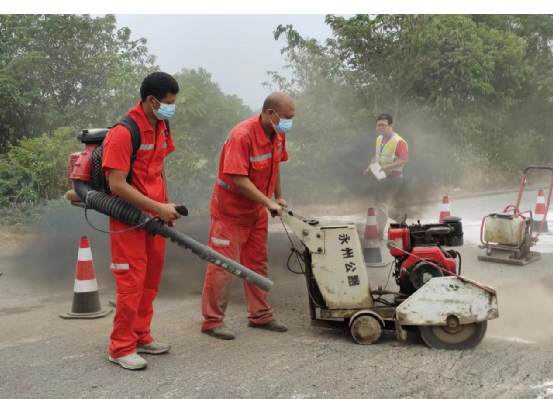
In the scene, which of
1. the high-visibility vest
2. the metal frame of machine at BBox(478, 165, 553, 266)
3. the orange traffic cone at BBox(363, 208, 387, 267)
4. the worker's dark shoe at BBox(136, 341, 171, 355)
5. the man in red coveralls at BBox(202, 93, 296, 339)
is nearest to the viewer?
the worker's dark shoe at BBox(136, 341, 171, 355)

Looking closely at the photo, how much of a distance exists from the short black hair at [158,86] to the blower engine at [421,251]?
1.82m

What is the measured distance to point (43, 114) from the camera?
36.8 feet

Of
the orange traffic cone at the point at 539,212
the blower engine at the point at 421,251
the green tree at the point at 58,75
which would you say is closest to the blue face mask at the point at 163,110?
the blower engine at the point at 421,251

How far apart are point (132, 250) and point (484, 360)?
224 centimetres

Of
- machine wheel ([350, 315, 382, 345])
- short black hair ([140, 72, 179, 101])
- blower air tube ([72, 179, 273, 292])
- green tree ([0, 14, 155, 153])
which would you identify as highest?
green tree ([0, 14, 155, 153])

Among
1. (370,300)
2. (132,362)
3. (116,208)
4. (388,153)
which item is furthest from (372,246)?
(116,208)

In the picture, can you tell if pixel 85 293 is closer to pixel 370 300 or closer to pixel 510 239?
pixel 370 300

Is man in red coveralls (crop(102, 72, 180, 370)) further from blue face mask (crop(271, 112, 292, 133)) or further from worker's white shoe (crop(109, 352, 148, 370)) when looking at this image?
blue face mask (crop(271, 112, 292, 133))

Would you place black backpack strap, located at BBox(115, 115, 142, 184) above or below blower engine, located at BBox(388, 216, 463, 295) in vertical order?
above

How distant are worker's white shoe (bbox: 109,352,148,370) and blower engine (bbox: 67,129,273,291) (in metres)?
0.72

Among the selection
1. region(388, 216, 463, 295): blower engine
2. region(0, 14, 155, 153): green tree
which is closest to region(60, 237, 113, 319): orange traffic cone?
region(388, 216, 463, 295): blower engine

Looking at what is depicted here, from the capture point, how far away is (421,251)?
4.17 m

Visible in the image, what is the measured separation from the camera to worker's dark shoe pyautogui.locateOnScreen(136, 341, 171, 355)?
12.9 ft

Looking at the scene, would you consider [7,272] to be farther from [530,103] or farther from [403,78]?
[530,103]
